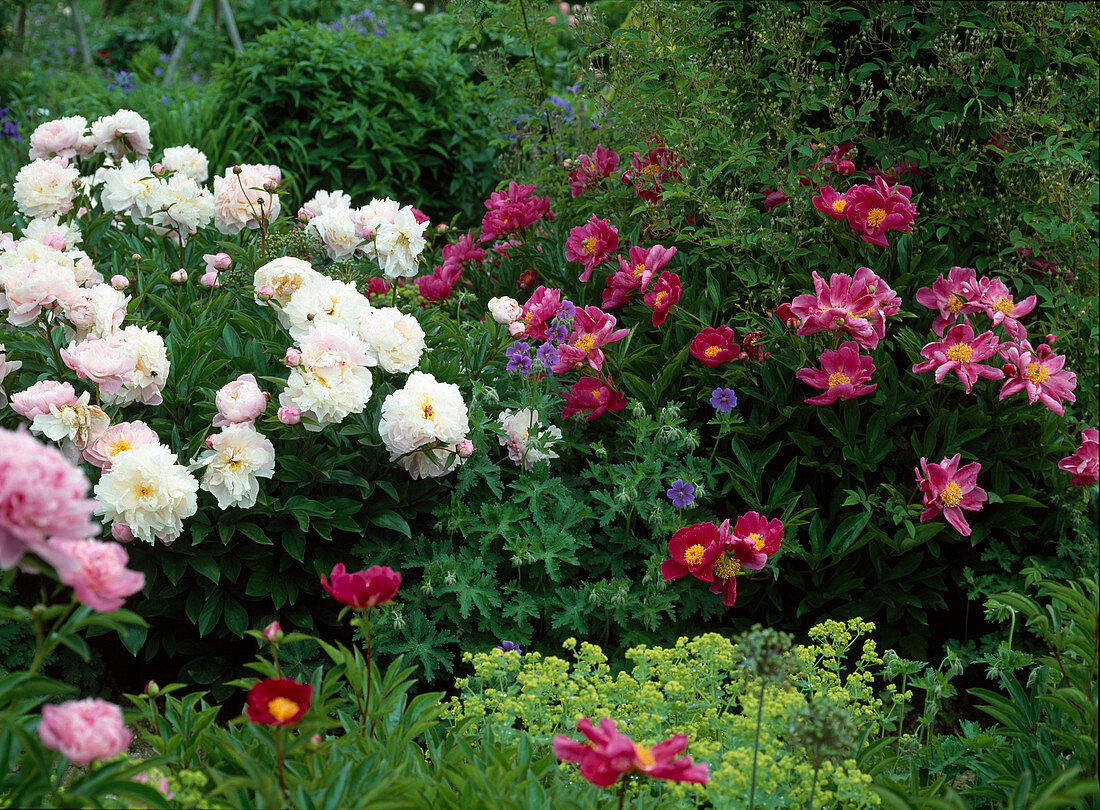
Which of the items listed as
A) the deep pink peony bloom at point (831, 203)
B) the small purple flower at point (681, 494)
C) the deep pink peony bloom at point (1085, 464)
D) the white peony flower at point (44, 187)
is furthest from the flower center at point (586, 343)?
the white peony flower at point (44, 187)

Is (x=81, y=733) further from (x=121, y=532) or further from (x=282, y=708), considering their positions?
(x=121, y=532)

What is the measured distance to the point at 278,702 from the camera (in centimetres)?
124

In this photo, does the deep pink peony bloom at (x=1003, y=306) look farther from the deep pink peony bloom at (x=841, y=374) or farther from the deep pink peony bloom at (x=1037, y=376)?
the deep pink peony bloom at (x=841, y=374)

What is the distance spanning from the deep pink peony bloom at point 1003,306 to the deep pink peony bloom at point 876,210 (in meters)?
0.27

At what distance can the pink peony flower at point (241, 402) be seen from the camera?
215 centimetres

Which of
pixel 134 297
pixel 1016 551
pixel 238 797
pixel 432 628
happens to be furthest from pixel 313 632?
pixel 1016 551

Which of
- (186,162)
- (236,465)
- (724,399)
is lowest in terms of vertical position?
(724,399)

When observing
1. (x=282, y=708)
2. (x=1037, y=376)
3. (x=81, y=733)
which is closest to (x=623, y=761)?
(x=282, y=708)

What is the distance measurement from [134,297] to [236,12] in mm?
6564

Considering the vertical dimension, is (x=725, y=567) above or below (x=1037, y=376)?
below

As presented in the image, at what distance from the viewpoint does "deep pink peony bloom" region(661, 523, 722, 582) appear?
231cm

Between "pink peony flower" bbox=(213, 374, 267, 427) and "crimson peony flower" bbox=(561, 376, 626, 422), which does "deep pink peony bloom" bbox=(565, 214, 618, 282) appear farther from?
"pink peony flower" bbox=(213, 374, 267, 427)

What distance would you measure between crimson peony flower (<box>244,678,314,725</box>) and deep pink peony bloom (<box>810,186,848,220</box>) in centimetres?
203

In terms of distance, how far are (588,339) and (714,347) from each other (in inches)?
13.7
